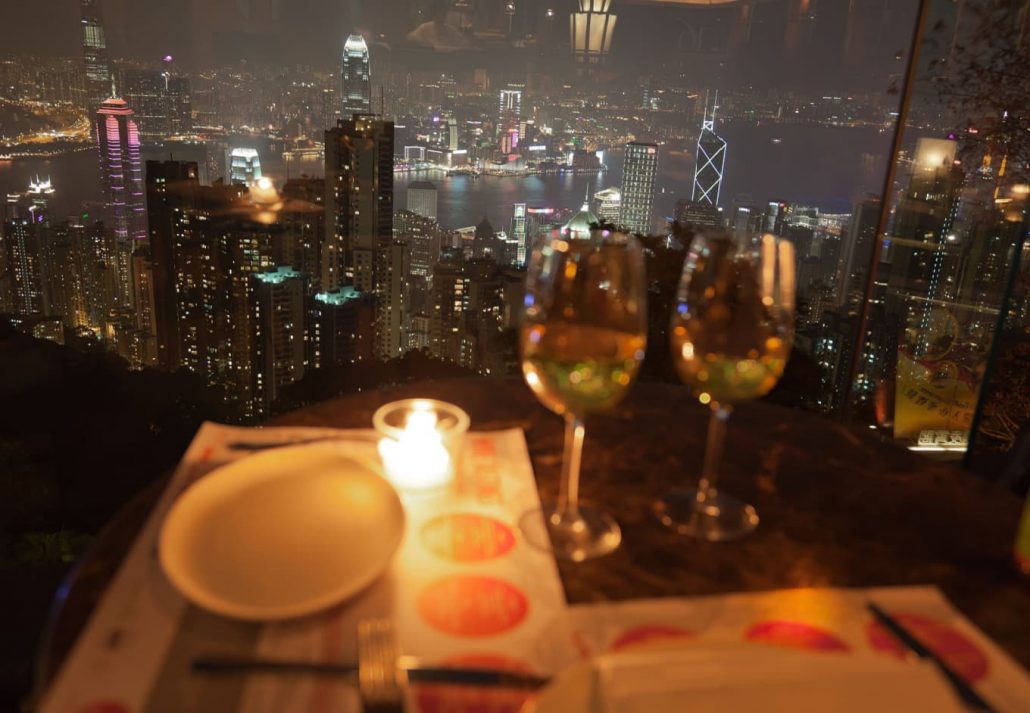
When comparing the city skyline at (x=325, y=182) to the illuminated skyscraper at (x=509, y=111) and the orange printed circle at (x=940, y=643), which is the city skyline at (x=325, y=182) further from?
the orange printed circle at (x=940, y=643)

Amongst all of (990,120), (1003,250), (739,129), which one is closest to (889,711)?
(1003,250)

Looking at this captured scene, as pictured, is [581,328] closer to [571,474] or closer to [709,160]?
[571,474]

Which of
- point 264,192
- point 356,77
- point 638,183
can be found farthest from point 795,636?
point 356,77

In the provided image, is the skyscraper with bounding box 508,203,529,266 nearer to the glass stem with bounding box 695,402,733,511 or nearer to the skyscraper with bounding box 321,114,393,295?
the skyscraper with bounding box 321,114,393,295

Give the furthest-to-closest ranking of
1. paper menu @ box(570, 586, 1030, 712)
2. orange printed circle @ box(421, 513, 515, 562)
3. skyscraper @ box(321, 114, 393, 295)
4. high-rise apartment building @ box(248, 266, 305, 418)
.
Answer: high-rise apartment building @ box(248, 266, 305, 418), skyscraper @ box(321, 114, 393, 295), orange printed circle @ box(421, 513, 515, 562), paper menu @ box(570, 586, 1030, 712)

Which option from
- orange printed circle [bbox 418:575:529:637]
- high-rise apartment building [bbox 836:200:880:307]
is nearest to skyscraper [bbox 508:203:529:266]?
high-rise apartment building [bbox 836:200:880:307]

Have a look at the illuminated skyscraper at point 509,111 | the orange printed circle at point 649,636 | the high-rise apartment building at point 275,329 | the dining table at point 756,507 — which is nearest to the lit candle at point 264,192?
the high-rise apartment building at point 275,329
